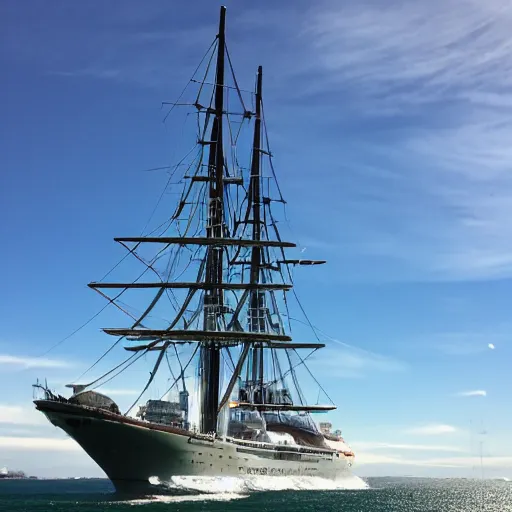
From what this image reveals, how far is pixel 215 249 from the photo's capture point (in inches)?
2879

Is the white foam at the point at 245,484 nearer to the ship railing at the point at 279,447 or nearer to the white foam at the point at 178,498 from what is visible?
the white foam at the point at 178,498

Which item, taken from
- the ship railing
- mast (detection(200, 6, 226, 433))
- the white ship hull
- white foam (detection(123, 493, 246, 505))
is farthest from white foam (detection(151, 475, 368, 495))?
mast (detection(200, 6, 226, 433))

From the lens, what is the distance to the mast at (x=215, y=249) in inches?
2628

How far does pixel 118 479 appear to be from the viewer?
54031 millimetres

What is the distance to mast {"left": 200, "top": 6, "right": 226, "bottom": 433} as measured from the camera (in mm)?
66750

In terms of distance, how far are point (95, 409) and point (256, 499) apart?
13.8m

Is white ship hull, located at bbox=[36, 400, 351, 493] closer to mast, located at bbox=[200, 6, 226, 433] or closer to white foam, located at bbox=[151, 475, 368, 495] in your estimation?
white foam, located at bbox=[151, 475, 368, 495]

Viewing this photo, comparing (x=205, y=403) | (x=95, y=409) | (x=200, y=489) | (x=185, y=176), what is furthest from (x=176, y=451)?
(x=185, y=176)

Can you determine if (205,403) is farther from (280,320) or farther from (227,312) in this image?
(280,320)

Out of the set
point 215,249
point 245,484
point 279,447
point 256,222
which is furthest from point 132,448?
point 256,222

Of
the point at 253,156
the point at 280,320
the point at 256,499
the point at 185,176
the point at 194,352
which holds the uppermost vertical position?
the point at 253,156

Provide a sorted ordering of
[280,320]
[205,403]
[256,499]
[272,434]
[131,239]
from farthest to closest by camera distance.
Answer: [280,320] < [272,434] < [131,239] < [205,403] < [256,499]

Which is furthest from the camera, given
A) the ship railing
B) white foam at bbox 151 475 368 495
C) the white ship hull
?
the ship railing

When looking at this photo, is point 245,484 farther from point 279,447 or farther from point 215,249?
point 215,249
